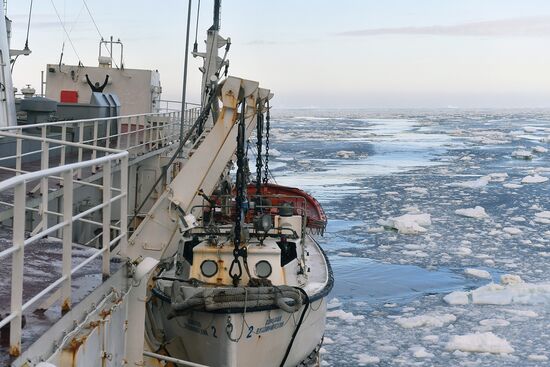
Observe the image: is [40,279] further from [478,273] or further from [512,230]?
[512,230]

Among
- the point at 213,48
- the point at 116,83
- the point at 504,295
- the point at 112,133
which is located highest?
the point at 213,48

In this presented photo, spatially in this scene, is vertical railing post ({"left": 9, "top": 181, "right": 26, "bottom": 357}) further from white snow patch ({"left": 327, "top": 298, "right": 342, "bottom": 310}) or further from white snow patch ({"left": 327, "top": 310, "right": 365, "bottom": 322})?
white snow patch ({"left": 327, "top": 298, "right": 342, "bottom": 310})

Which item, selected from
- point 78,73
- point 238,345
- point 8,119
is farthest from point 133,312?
point 78,73

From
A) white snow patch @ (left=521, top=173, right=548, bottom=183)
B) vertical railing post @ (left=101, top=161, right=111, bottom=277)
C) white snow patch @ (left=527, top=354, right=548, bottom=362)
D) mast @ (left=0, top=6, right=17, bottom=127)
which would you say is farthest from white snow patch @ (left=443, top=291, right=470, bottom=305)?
white snow patch @ (left=521, top=173, right=548, bottom=183)

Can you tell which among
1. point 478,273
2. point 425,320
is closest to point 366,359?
point 425,320

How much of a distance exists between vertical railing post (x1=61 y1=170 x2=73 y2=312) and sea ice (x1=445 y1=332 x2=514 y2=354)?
28.1ft

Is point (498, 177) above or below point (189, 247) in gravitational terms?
below

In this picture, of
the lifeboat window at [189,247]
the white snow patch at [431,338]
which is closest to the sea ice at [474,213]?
the white snow patch at [431,338]

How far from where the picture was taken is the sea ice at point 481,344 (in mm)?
11180

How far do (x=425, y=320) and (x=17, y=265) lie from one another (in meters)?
10.5

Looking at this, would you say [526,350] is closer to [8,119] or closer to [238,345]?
[238,345]

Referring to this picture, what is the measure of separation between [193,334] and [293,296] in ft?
4.11

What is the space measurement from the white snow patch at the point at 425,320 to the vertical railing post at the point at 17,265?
9976mm

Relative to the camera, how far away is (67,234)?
3744 mm
